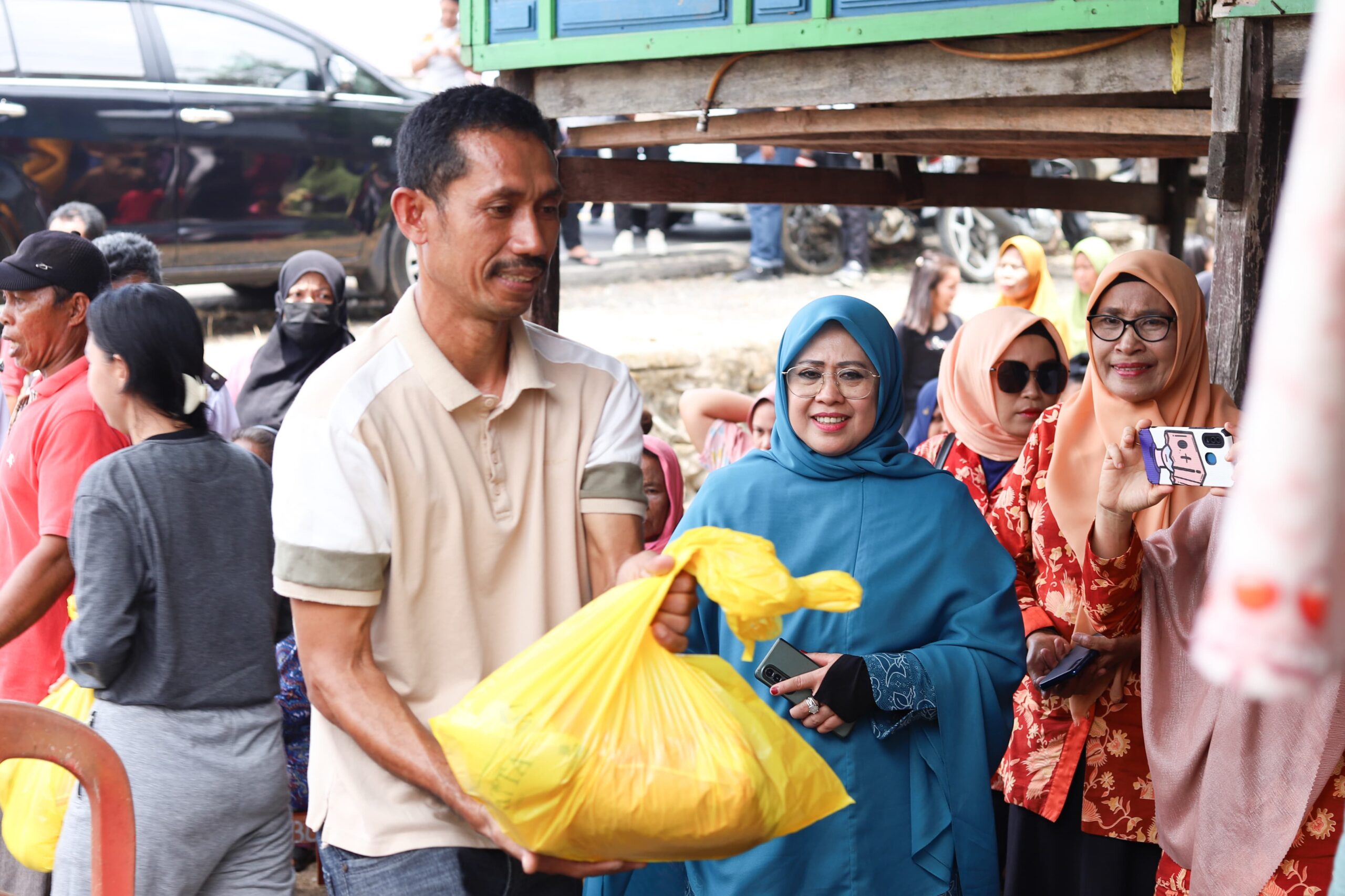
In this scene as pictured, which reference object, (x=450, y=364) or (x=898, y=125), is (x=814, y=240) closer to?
(x=898, y=125)

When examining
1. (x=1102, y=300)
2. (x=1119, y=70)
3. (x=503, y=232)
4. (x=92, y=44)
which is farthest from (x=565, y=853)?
(x=92, y=44)

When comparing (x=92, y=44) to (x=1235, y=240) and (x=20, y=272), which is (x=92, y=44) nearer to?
(x=20, y=272)

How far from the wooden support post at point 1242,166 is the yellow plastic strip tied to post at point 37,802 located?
314 centimetres

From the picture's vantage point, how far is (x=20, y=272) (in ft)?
11.7

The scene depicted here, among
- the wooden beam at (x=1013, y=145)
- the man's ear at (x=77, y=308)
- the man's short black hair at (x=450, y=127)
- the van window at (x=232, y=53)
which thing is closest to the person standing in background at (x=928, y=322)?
the wooden beam at (x=1013, y=145)

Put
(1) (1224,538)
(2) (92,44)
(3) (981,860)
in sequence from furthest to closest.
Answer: (2) (92,44) < (3) (981,860) < (1) (1224,538)

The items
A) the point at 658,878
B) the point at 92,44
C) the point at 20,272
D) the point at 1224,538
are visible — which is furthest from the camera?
the point at 92,44

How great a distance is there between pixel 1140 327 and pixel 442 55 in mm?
9805

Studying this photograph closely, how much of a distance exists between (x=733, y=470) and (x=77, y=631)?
1.43 m

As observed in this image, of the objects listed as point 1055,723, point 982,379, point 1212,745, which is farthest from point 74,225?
point 1212,745

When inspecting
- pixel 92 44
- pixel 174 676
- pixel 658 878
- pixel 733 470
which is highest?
pixel 92 44

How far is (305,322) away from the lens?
5234 mm

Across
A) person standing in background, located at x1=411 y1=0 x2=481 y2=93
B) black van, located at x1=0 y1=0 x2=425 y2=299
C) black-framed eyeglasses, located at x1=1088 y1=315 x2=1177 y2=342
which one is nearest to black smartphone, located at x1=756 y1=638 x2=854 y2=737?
black-framed eyeglasses, located at x1=1088 y1=315 x2=1177 y2=342

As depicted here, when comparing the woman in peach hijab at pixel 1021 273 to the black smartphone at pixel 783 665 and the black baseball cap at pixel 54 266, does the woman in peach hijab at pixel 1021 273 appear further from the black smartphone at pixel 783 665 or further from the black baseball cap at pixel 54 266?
the black smartphone at pixel 783 665
